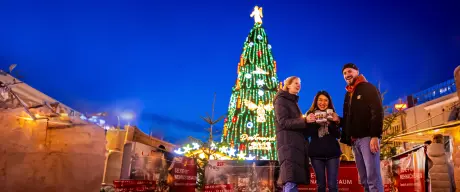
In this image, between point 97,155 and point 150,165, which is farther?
point 97,155

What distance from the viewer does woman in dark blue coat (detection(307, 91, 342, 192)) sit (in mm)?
4078

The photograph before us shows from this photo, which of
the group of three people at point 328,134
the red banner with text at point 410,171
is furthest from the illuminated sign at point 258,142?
the group of three people at point 328,134

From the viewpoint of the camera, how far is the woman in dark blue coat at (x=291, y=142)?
154 inches

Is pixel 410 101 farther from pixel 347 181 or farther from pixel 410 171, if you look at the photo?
pixel 410 171

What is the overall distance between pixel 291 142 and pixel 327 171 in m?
0.62

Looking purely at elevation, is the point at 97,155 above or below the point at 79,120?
below

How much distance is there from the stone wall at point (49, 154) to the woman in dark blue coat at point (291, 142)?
4150 millimetres

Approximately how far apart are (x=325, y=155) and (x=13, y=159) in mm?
4810

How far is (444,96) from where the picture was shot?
20.8 m

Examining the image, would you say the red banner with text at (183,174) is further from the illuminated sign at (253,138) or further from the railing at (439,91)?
the illuminated sign at (253,138)

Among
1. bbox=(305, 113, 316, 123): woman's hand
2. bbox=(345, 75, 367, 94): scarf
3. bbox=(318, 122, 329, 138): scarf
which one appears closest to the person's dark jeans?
bbox=(318, 122, 329, 138): scarf

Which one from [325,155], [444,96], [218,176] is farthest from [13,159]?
[444,96]

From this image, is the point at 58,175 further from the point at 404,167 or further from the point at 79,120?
the point at 404,167

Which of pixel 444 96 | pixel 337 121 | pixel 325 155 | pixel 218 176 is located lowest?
pixel 218 176
